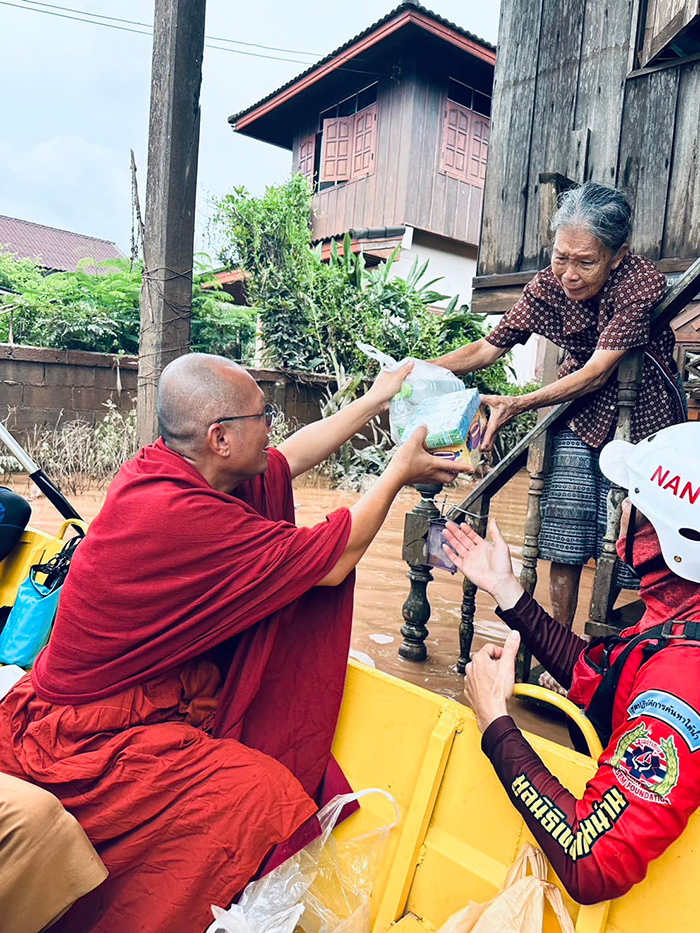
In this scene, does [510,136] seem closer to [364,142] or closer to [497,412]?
[497,412]

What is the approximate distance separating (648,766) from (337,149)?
53.9 feet

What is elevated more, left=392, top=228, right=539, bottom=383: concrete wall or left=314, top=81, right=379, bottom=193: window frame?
left=314, top=81, right=379, bottom=193: window frame

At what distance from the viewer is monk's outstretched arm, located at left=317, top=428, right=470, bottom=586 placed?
6.30 feet

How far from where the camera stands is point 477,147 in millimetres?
15312

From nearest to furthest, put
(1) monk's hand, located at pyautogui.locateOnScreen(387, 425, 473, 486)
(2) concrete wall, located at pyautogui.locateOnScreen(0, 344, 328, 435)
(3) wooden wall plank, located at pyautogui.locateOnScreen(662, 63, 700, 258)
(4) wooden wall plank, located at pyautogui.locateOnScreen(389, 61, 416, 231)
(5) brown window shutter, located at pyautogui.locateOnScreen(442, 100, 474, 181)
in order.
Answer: (1) monk's hand, located at pyautogui.locateOnScreen(387, 425, 473, 486), (3) wooden wall plank, located at pyautogui.locateOnScreen(662, 63, 700, 258), (2) concrete wall, located at pyautogui.locateOnScreen(0, 344, 328, 435), (4) wooden wall plank, located at pyautogui.locateOnScreen(389, 61, 416, 231), (5) brown window shutter, located at pyautogui.locateOnScreen(442, 100, 474, 181)

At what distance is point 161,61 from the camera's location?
339 cm

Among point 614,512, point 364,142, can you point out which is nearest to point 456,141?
point 364,142

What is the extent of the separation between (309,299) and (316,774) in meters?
9.88

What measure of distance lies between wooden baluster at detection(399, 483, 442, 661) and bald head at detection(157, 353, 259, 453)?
170 centimetres

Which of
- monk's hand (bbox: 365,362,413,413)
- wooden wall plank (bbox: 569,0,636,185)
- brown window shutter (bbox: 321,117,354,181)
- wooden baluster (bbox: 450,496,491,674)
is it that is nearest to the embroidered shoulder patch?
monk's hand (bbox: 365,362,413,413)

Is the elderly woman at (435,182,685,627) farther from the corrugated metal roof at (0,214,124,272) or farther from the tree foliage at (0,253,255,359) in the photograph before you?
the corrugated metal roof at (0,214,124,272)

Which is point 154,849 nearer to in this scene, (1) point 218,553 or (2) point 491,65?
(1) point 218,553

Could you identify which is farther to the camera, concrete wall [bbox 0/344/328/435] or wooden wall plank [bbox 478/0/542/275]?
concrete wall [bbox 0/344/328/435]

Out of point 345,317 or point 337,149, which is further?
point 337,149
